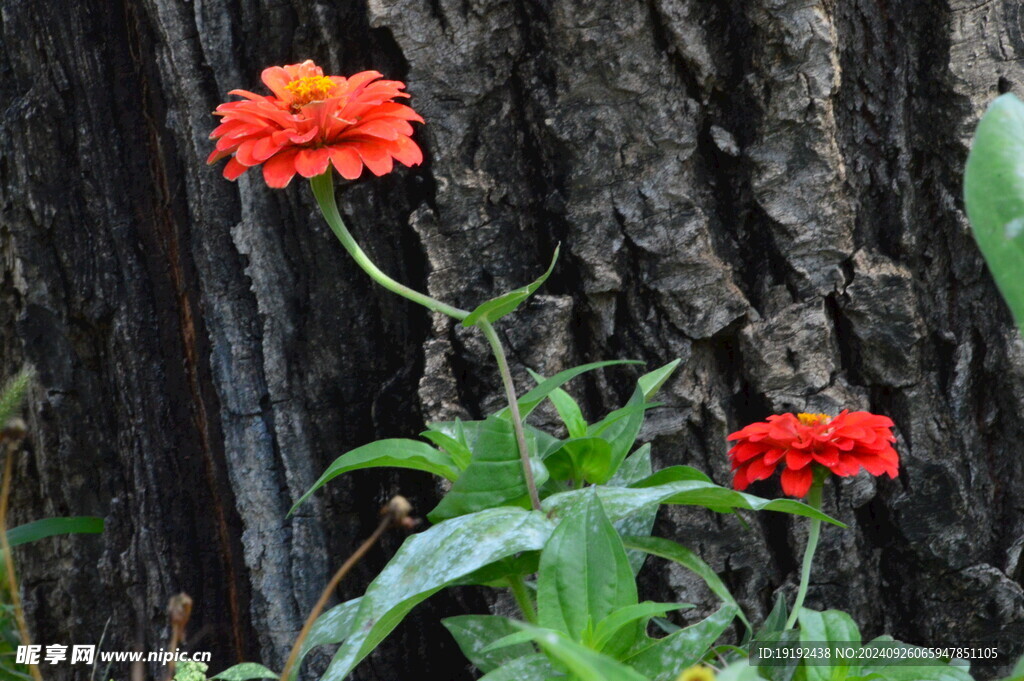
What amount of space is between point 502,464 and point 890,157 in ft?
2.58

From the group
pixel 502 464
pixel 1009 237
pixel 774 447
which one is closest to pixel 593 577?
pixel 502 464

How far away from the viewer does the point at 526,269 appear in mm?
1285

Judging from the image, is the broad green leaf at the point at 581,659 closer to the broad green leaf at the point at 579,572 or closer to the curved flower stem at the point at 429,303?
the broad green leaf at the point at 579,572

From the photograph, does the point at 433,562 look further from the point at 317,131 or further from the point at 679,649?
the point at 317,131

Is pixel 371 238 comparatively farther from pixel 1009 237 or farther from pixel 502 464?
pixel 1009 237

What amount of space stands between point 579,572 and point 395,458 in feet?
0.89

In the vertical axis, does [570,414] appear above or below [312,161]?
below

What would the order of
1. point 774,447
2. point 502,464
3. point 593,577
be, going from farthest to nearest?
point 774,447
point 502,464
point 593,577

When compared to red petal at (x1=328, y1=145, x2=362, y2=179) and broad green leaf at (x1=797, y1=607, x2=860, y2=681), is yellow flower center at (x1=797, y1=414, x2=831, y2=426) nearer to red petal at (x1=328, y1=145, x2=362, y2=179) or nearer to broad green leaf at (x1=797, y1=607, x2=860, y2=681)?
broad green leaf at (x1=797, y1=607, x2=860, y2=681)

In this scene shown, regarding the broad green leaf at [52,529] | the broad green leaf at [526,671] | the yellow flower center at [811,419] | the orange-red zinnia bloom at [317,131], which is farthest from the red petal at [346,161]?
the broad green leaf at [52,529]

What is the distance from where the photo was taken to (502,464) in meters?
0.98

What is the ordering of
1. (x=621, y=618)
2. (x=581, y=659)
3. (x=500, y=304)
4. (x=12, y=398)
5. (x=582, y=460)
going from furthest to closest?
1. (x=12, y=398)
2. (x=582, y=460)
3. (x=500, y=304)
4. (x=621, y=618)
5. (x=581, y=659)

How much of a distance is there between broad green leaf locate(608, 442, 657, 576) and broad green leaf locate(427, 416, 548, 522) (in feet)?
0.51

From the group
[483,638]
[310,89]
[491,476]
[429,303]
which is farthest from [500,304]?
[483,638]
